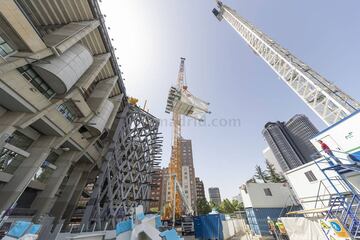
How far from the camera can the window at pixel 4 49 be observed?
35.9 ft

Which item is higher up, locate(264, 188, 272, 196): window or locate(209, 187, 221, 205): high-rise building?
locate(209, 187, 221, 205): high-rise building

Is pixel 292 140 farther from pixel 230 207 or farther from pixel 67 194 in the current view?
pixel 67 194

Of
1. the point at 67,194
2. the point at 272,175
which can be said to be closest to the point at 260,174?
the point at 272,175

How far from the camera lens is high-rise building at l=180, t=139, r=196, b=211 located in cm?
8738

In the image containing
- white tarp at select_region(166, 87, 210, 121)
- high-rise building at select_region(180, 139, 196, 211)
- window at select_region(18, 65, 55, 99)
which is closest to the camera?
Answer: window at select_region(18, 65, 55, 99)

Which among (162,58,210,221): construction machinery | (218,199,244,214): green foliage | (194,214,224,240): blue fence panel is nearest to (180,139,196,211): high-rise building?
(218,199,244,214): green foliage

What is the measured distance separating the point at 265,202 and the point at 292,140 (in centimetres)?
5755

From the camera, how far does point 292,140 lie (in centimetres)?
6975

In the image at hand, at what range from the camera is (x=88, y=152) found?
20.8m

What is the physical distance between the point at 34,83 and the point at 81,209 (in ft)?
70.1

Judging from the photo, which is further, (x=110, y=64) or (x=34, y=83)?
(x=110, y=64)

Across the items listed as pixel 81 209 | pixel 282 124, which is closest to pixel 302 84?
pixel 81 209

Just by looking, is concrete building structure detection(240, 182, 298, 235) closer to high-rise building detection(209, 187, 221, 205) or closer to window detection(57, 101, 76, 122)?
window detection(57, 101, 76, 122)

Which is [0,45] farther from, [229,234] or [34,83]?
[229,234]
